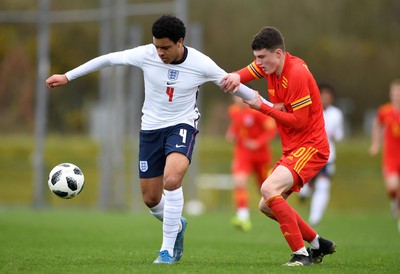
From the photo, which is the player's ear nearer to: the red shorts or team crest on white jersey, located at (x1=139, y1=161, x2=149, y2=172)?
the red shorts

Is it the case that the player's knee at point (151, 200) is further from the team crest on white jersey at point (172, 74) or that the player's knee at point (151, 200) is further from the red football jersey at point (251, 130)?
the red football jersey at point (251, 130)

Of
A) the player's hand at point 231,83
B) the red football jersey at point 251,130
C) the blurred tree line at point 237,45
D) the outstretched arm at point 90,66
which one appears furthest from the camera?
the blurred tree line at point 237,45

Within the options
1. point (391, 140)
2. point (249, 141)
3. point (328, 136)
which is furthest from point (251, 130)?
point (391, 140)

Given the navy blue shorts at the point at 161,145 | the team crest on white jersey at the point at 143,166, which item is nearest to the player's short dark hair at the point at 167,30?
the navy blue shorts at the point at 161,145

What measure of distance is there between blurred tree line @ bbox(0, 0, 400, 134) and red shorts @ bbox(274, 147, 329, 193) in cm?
1856

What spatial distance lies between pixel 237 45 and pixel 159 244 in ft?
61.8

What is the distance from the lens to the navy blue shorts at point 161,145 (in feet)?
28.0

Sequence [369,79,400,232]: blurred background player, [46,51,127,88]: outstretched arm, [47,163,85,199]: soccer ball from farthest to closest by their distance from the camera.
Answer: [369,79,400,232]: blurred background player, [47,163,85,199]: soccer ball, [46,51,127,88]: outstretched arm

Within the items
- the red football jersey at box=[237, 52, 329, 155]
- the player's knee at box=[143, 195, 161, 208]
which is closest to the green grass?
the player's knee at box=[143, 195, 161, 208]

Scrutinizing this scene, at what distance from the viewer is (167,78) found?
8562mm

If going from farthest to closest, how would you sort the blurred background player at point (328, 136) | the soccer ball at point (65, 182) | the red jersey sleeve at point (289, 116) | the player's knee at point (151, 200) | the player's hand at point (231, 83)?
the blurred background player at point (328, 136)
the player's knee at point (151, 200)
the soccer ball at point (65, 182)
the red jersey sleeve at point (289, 116)
the player's hand at point (231, 83)

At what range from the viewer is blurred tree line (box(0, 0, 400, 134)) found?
88.9 ft

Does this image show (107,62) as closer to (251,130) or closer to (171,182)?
(171,182)

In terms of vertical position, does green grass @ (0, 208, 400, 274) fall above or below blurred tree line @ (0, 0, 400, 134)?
below
